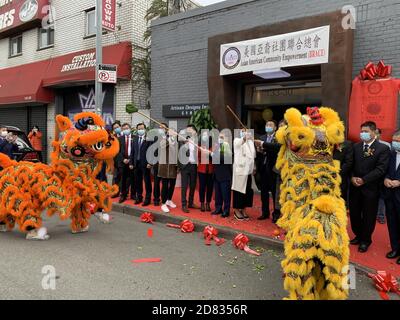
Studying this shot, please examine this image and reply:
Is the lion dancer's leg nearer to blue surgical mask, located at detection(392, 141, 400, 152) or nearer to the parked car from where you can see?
the parked car

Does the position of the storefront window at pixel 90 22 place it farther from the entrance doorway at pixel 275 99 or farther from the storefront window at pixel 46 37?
the entrance doorway at pixel 275 99

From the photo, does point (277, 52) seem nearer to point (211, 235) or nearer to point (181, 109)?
point (181, 109)

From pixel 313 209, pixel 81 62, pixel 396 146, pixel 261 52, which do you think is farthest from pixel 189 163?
pixel 81 62

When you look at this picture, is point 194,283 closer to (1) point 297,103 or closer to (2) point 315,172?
(2) point 315,172

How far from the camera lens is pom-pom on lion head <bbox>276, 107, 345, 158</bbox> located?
3.48 metres

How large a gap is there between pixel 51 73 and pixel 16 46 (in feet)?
13.5

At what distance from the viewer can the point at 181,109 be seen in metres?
10.0

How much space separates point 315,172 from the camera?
11.6ft

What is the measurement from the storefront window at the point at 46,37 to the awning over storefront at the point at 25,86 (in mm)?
808

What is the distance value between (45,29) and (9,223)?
11.1 m

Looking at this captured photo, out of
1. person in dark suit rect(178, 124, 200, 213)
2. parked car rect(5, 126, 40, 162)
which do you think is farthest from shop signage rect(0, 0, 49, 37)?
person in dark suit rect(178, 124, 200, 213)

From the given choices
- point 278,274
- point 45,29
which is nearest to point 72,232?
point 278,274

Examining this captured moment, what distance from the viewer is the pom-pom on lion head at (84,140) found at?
536cm

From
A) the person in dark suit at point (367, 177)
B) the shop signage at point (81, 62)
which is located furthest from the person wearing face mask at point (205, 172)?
the shop signage at point (81, 62)
